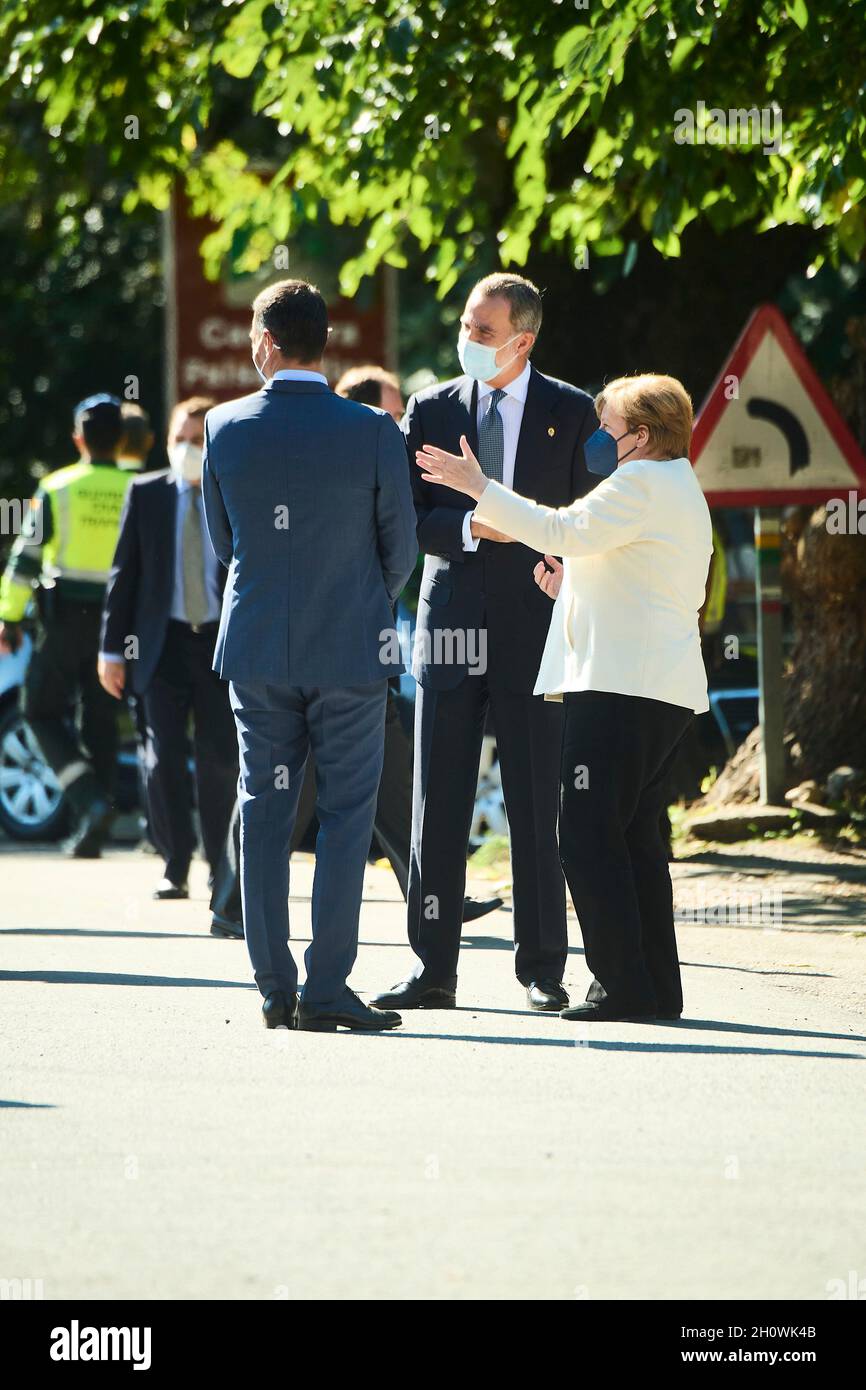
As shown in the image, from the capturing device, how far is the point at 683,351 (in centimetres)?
1359

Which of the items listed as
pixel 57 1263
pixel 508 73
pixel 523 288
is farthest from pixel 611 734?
pixel 508 73

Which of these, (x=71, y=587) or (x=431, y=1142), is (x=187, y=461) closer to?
(x=71, y=587)

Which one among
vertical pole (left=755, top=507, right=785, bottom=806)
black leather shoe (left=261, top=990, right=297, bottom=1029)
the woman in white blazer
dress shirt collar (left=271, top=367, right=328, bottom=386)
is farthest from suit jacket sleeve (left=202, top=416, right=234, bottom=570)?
vertical pole (left=755, top=507, right=785, bottom=806)

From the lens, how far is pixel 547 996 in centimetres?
736

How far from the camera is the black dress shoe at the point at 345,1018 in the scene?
6.87 metres

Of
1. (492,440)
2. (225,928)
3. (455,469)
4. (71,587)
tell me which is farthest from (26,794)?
(455,469)

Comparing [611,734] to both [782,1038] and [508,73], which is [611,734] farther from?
[508,73]

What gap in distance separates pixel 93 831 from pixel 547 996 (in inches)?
214

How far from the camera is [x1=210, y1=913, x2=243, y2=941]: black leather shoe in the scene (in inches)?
364

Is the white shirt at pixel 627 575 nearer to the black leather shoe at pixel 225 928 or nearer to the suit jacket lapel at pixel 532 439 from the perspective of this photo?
the suit jacket lapel at pixel 532 439

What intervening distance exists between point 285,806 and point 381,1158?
170 centimetres

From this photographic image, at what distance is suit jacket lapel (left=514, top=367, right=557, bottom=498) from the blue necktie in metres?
0.05

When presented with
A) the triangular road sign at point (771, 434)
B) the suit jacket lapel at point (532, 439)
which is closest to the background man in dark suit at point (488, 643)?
the suit jacket lapel at point (532, 439)

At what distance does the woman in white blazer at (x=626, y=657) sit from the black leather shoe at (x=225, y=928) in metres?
2.51
